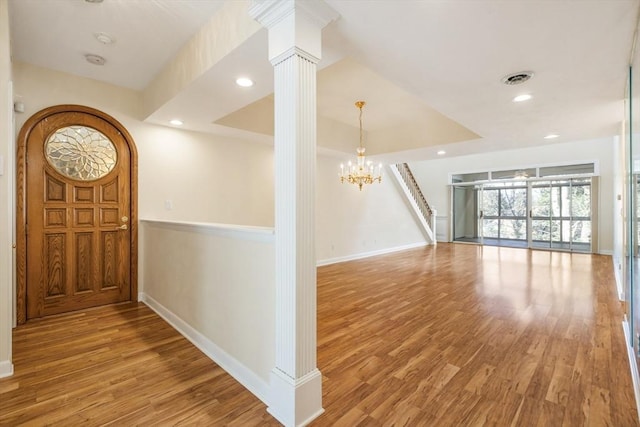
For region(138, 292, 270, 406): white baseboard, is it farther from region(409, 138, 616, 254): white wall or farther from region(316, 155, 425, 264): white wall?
region(409, 138, 616, 254): white wall

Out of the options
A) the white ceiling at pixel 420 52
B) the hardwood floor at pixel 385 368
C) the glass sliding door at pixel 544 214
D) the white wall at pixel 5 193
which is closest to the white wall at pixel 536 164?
the glass sliding door at pixel 544 214

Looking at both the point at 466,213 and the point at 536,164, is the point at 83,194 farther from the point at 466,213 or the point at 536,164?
the point at 466,213

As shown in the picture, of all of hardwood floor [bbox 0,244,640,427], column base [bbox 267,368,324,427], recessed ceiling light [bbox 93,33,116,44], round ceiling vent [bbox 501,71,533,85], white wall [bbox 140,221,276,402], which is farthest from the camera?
recessed ceiling light [bbox 93,33,116,44]

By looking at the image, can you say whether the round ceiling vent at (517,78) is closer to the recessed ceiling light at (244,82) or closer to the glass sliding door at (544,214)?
the recessed ceiling light at (244,82)

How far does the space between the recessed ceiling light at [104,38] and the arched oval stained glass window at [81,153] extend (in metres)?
1.24

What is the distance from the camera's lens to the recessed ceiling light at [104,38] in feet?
8.67

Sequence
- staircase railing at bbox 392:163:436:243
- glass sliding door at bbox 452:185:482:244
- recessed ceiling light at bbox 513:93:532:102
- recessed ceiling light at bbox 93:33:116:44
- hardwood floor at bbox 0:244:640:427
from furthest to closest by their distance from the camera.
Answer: glass sliding door at bbox 452:185:482:244 → staircase railing at bbox 392:163:436:243 → recessed ceiling light at bbox 513:93:532:102 → recessed ceiling light at bbox 93:33:116:44 → hardwood floor at bbox 0:244:640:427

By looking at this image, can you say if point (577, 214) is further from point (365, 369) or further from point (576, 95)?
point (365, 369)

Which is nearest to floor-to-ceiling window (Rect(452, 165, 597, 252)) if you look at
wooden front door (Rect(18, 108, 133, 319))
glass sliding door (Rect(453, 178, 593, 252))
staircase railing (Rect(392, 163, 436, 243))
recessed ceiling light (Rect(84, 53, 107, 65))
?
glass sliding door (Rect(453, 178, 593, 252))

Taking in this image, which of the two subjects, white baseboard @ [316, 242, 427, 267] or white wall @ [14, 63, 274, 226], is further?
white baseboard @ [316, 242, 427, 267]

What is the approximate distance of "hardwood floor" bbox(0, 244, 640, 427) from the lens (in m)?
1.75

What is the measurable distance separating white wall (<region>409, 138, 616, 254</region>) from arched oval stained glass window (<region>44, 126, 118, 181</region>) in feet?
30.5

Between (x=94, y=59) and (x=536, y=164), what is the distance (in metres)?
10.0

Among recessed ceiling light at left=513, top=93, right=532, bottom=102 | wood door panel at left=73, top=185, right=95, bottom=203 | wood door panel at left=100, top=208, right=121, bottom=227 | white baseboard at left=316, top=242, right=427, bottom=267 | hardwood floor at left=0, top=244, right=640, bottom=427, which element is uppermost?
recessed ceiling light at left=513, top=93, right=532, bottom=102
